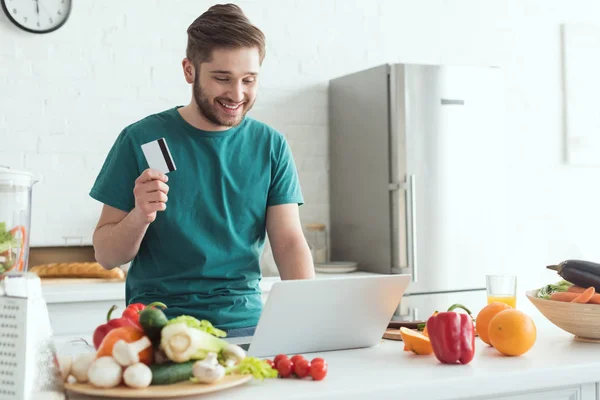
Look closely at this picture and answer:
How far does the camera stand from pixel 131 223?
5.82 ft

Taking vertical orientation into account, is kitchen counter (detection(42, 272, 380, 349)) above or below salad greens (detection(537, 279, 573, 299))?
below

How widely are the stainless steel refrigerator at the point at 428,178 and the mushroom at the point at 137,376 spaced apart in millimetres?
2374

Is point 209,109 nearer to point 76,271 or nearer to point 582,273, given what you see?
point 582,273

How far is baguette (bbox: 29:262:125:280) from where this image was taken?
306 centimetres

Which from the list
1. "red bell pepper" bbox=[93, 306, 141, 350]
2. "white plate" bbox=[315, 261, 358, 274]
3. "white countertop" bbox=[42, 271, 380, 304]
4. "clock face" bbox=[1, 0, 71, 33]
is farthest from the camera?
"white plate" bbox=[315, 261, 358, 274]

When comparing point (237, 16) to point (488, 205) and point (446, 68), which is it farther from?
point (488, 205)

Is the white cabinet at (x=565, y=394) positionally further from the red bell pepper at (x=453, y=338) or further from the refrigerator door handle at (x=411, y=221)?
the refrigerator door handle at (x=411, y=221)

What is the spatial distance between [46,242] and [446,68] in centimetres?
197

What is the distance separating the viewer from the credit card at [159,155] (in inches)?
59.3

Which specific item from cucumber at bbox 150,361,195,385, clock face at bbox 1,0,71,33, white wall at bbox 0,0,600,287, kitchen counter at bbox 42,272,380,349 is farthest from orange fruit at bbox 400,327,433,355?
clock face at bbox 1,0,71,33

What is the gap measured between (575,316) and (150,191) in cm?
94

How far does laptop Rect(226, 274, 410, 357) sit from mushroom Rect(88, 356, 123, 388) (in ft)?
0.99

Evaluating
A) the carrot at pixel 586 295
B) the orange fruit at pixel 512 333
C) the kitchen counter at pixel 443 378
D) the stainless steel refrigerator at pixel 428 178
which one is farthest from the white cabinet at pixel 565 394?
the stainless steel refrigerator at pixel 428 178

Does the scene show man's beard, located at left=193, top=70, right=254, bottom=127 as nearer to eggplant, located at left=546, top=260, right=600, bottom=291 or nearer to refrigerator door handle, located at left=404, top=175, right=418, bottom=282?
eggplant, located at left=546, top=260, right=600, bottom=291
